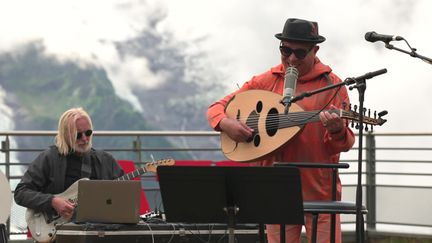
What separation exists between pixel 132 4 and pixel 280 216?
59808mm

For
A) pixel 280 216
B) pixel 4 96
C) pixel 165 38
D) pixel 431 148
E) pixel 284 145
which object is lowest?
pixel 280 216

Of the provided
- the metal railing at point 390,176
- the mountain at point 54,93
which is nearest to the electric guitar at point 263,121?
the metal railing at point 390,176

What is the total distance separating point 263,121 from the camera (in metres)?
7.02

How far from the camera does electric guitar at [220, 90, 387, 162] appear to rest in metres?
6.66

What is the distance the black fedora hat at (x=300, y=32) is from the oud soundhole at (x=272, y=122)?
18.7 inches

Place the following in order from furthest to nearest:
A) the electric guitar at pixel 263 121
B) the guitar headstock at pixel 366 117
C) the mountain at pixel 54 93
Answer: the mountain at pixel 54 93
the electric guitar at pixel 263 121
the guitar headstock at pixel 366 117

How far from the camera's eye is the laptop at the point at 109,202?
26.5 ft

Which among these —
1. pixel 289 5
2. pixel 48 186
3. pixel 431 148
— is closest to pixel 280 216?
pixel 48 186

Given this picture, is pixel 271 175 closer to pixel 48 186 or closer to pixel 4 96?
pixel 48 186

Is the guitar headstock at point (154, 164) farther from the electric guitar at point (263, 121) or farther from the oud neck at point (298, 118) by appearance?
the oud neck at point (298, 118)

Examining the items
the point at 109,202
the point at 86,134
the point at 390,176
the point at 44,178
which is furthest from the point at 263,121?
the point at 390,176

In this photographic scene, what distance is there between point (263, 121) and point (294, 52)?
53 cm

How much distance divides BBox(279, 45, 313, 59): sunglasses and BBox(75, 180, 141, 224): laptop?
6.01 feet

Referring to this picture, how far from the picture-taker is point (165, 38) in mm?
65875
